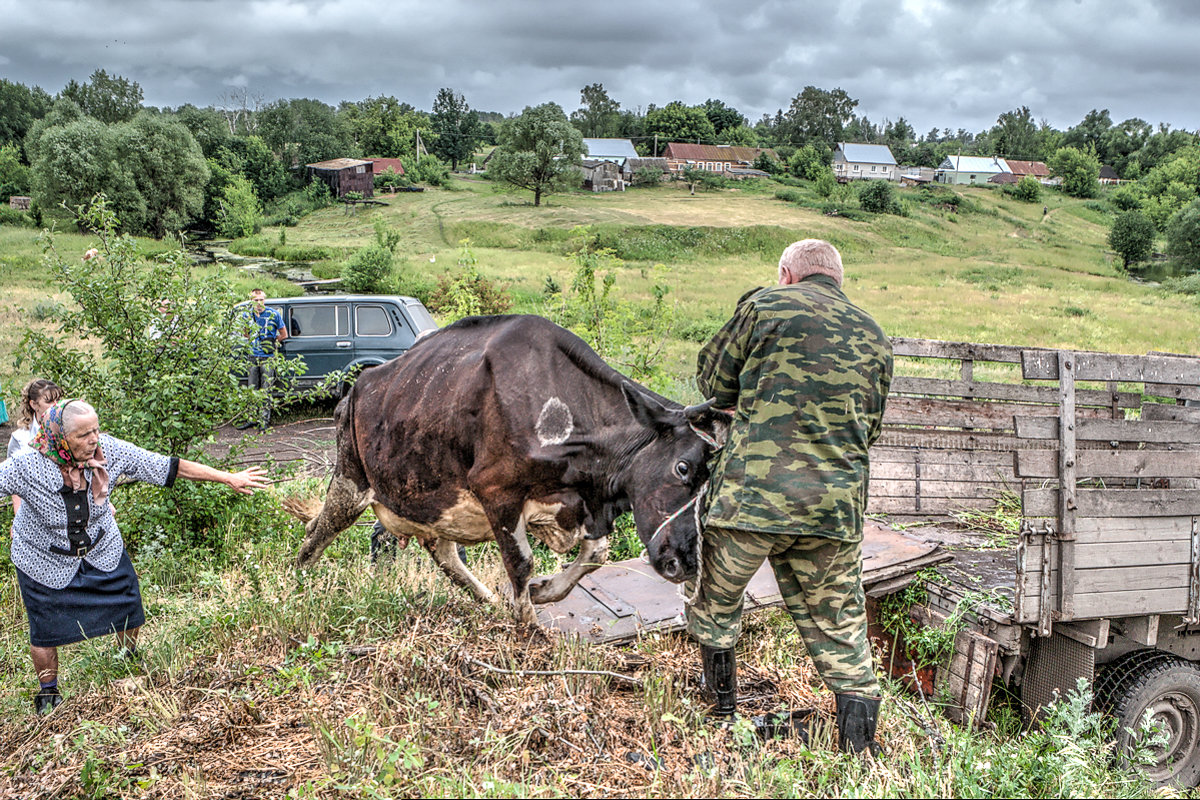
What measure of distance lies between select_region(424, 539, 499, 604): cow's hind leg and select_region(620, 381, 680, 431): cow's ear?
1.89 meters

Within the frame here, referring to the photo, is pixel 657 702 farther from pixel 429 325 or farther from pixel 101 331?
pixel 429 325

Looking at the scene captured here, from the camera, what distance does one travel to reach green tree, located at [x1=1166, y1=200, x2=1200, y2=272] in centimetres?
5225

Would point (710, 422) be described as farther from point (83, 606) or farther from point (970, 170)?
point (970, 170)

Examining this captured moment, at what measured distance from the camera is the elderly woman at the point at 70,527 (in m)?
4.66

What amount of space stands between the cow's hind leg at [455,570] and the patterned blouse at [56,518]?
185cm

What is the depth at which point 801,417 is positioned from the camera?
3.55 metres

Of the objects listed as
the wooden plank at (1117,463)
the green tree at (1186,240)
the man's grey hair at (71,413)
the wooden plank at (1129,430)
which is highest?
the green tree at (1186,240)

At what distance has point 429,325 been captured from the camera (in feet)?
46.0

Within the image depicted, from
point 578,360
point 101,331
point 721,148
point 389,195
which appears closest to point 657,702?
point 578,360

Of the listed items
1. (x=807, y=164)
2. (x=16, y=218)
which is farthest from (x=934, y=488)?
(x=807, y=164)

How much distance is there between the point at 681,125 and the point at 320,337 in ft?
331

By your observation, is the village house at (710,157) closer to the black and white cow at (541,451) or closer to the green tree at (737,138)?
the green tree at (737,138)

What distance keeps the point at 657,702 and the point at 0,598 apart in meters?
5.71

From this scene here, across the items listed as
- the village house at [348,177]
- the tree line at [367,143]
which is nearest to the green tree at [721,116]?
the tree line at [367,143]
